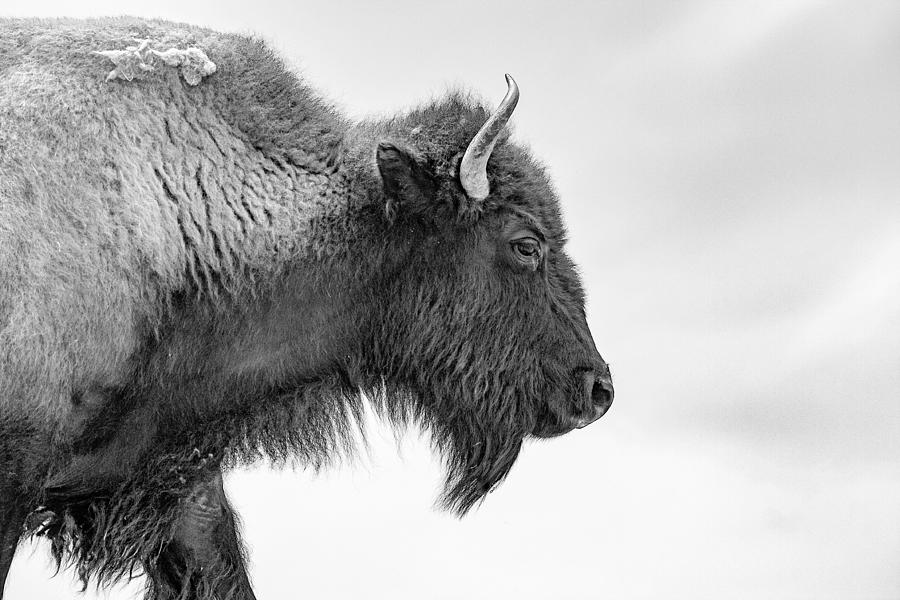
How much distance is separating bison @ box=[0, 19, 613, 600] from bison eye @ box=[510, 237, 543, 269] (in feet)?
0.05

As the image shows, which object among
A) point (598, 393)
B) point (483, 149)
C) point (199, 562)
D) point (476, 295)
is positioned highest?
point (483, 149)

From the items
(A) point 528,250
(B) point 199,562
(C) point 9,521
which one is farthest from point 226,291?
(B) point 199,562

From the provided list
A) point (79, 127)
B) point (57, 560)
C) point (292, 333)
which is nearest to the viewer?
point (79, 127)

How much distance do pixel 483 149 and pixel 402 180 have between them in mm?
422

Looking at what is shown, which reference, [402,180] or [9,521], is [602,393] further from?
[9,521]

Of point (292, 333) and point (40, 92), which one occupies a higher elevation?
point (40, 92)

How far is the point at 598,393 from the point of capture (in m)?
6.71

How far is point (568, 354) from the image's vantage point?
21.9 ft

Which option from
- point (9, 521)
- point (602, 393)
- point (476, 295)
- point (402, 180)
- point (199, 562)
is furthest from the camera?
point (199, 562)

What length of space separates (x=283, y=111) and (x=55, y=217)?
131cm

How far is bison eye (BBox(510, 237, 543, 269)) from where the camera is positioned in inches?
260

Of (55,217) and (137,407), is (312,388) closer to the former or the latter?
(137,407)

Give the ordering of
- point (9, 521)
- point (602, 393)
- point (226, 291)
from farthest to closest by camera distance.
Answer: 1. point (602, 393)
2. point (226, 291)
3. point (9, 521)

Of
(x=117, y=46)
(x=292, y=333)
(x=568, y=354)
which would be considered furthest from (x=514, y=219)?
(x=117, y=46)
